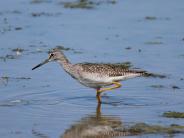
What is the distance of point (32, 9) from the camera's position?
19.4 metres

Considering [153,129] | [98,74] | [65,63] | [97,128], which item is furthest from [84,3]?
[153,129]

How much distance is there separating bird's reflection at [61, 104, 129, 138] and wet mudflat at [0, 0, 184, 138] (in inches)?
0.6

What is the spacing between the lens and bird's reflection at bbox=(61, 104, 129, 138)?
10.6m

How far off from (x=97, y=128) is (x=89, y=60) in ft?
13.1

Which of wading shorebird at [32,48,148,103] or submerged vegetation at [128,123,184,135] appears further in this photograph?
wading shorebird at [32,48,148,103]

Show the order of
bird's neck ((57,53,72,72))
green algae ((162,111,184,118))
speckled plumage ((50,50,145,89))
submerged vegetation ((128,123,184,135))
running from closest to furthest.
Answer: submerged vegetation ((128,123,184,135)), green algae ((162,111,184,118)), speckled plumage ((50,50,145,89)), bird's neck ((57,53,72,72))

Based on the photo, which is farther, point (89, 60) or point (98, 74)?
point (89, 60)

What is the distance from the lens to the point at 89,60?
14.9m

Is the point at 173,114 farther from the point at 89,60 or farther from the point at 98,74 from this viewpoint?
the point at 89,60

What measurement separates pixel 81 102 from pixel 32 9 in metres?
7.32

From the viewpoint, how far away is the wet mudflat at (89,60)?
436 inches

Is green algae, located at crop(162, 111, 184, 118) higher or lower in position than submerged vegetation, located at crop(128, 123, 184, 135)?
higher

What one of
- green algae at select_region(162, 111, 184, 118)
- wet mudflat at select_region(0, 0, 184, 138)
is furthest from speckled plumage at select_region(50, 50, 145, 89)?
green algae at select_region(162, 111, 184, 118)

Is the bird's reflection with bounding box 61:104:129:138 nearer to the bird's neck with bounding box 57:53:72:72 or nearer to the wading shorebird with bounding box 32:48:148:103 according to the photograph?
the wading shorebird with bounding box 32:48:148:103
